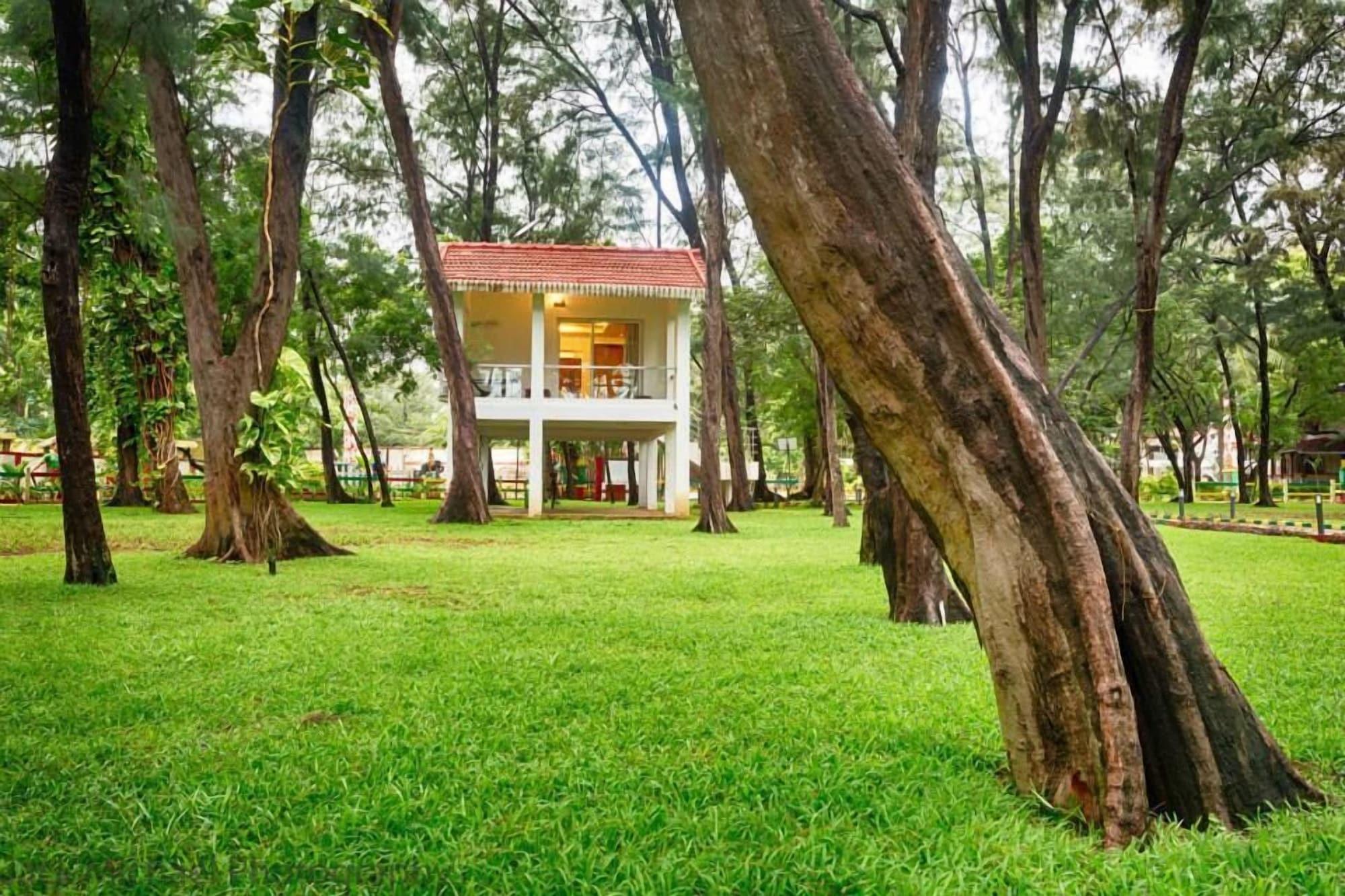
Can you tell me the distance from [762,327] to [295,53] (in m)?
19.5

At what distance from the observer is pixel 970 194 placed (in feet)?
86.2

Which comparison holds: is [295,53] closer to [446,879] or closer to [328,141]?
[446,879]

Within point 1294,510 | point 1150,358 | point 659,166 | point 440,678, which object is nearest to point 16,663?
point 440,678

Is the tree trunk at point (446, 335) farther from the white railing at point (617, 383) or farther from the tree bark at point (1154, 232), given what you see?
the tree bark at point (1154, 232)

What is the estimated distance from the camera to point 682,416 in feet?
72.1

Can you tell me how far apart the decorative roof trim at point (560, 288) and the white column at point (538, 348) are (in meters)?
0.32

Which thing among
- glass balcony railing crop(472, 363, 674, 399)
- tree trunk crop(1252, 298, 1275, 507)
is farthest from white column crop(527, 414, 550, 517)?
tree trunk crop(1252, 298, 1275, 507)

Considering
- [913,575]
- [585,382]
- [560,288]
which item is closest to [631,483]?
[585,382]

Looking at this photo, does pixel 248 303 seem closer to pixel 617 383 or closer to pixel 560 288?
pixel 560 288

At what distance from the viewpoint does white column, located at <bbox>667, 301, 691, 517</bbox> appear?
21953 millimetres

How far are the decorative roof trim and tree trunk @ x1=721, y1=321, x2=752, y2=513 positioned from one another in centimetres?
410

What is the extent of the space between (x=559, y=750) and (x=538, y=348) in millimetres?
18481

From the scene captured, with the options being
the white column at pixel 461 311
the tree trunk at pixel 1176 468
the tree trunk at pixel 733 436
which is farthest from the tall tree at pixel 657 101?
the tree trunk at pixel 1176 468

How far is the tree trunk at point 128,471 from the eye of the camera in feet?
65.8
